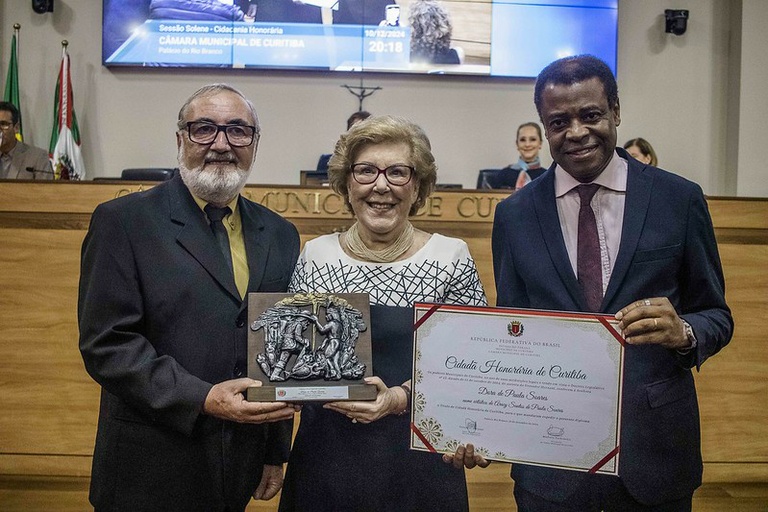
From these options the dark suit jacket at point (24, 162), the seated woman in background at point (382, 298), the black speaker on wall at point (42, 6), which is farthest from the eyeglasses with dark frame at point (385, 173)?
the black speaker on wall at point (42, 6)

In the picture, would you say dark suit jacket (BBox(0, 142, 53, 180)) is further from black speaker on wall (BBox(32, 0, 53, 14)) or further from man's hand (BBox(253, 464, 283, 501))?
man's hand (BBox(253, 464, 283, 501))

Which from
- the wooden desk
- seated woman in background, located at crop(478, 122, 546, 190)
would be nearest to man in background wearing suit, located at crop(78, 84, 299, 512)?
the wooden desk

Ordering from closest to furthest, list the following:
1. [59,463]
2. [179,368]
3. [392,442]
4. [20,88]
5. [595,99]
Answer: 1. [595,99]
2. [179,368]
3. [392,442]
4. [59,463]
5. [20,88]

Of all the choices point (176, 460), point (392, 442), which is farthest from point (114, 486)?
point (392, 442)

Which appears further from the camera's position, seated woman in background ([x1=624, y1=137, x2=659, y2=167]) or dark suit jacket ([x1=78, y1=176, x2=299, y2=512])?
seated woman in background ([x1=624, y1=137, x2=659, y2=167])

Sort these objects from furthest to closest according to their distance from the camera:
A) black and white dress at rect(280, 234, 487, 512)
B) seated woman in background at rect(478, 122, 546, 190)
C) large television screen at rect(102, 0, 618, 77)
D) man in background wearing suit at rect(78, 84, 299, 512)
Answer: large television screen at rect(102, 0, 618, 77) < seated woman in background at rect(478, 122, 546, 190) < black and white dress at rect(280, 234, 487, 512) < man in background wearing suit at rect(78, 84, 299, 512)

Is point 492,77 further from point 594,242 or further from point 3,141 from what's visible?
point 594,242

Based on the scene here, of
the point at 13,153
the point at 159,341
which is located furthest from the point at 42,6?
the point at 159,341

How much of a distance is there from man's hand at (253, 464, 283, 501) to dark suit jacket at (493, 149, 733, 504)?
73 cm

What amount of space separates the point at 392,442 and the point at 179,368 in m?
0.57

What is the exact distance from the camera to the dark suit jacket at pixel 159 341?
5.10 feet

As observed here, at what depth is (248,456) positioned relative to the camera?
1688 mm

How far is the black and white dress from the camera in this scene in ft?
5.45

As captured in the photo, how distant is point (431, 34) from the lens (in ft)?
21.2
